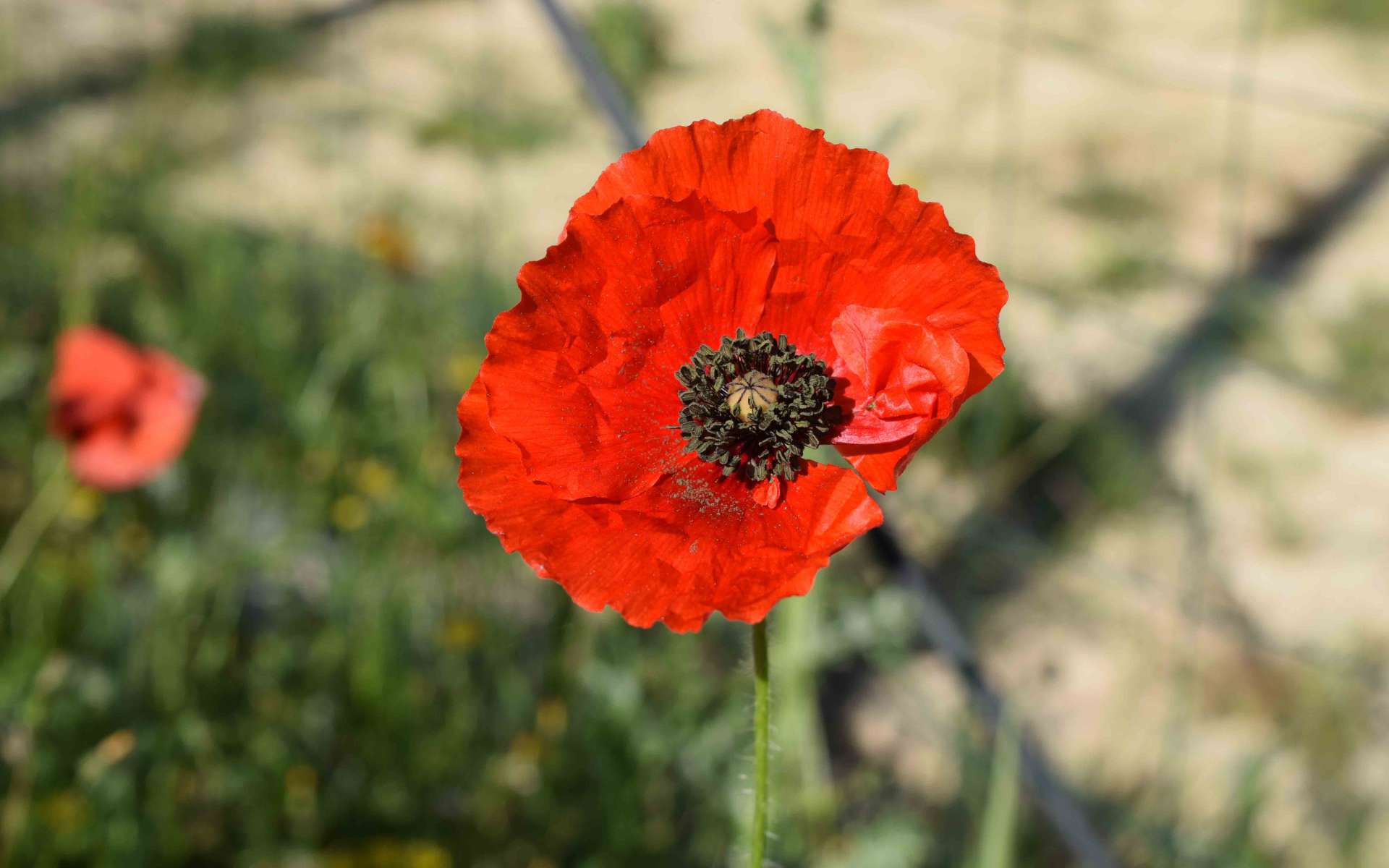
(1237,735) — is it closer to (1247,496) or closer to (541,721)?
(1247,496)

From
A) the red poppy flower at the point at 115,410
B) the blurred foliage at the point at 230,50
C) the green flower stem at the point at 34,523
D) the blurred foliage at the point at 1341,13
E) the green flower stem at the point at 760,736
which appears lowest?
the green flower stem at the point at 34,523

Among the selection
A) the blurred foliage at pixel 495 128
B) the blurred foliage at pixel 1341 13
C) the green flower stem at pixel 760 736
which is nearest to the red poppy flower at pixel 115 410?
the green flower stem at pixel 760 736

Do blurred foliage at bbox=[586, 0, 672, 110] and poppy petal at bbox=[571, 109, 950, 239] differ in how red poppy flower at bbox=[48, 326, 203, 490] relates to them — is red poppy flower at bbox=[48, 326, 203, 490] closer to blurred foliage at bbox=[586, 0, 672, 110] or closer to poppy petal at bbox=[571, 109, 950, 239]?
poppy petal at bbox=[571, 109, 950, 239]

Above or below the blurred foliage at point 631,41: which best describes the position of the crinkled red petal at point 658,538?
below

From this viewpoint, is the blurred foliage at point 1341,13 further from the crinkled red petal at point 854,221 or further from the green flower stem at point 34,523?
the crinkled red petal at point 854,221

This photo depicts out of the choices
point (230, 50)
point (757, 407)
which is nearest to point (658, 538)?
point (757, 407)

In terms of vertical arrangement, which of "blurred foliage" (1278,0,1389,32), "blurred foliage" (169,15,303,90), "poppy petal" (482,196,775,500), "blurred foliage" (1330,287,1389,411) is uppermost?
"blurred foliage" (1278,0,1389,32)

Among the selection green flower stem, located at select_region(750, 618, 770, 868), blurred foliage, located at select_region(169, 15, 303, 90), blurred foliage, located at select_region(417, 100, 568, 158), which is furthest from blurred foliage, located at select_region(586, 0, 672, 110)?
green flower stem, located at select_region(750, 618, 770, 868)
